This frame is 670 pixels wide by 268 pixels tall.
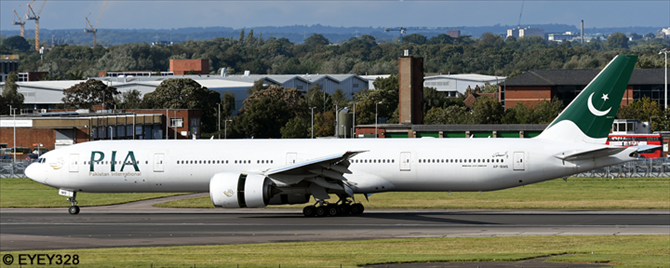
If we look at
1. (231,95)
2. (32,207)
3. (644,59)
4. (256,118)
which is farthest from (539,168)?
(644,59)

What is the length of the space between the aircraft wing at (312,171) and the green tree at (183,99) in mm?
99967

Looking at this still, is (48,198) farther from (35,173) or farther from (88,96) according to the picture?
(88,96)

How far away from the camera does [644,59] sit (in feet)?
560

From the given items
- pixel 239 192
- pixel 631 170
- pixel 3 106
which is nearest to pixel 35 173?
pixel 239 192

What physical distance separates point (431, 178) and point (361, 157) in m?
3.41

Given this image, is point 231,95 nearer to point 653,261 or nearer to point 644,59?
point 644,59

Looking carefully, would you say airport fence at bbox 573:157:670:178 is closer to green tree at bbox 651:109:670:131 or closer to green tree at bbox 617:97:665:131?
green tree at bbox 651:109:670:131

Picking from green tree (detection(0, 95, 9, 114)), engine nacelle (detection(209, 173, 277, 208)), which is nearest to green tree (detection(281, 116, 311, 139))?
green tree (detection(0, 95, 9, 114))

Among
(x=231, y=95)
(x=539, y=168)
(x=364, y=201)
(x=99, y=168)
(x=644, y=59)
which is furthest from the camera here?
(x=644, y=59)

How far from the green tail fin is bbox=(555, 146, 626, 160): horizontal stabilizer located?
1.33 metres

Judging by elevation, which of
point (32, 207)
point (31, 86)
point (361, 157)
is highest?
point (31, 86)

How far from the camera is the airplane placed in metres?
35.7

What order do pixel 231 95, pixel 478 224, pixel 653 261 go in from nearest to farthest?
pixel 653 261 < pixel 478 224 < pixel 231 95

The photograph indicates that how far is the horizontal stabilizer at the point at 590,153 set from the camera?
3481 cm
